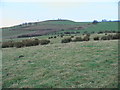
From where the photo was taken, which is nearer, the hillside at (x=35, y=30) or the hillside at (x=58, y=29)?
the hillside at (x=58, y=29)

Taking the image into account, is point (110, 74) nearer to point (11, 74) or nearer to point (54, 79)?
point (54, 79)

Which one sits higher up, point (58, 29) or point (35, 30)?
point (58, 29)

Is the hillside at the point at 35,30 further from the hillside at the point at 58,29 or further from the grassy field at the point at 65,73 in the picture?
the grassy field at the point at 65,73

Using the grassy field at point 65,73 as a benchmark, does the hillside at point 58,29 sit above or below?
above

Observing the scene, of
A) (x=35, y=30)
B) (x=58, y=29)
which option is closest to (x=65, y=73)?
(x=58, y=29)

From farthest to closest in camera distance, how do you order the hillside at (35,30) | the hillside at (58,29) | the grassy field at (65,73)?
the hillside at (35,30) → the hillside at (58,29) → the grassy field at (65,73)

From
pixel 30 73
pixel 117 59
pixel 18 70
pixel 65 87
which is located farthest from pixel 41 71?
pixel 117 59

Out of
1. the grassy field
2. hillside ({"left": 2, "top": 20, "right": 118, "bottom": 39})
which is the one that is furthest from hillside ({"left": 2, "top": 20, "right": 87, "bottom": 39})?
the grassy field

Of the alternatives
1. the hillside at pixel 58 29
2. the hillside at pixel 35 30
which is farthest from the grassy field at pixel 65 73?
the hillside at pixel 35 30

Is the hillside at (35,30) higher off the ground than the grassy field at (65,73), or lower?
higher

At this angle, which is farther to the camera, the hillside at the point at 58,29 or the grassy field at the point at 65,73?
the hillside at the point at 58,29

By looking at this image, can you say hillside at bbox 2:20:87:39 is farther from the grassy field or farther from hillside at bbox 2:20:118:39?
the grassy field

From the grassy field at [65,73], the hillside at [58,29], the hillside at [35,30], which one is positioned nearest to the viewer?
the grassy field at [65,73]

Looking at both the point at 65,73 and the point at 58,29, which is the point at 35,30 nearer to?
the point at 58,29
